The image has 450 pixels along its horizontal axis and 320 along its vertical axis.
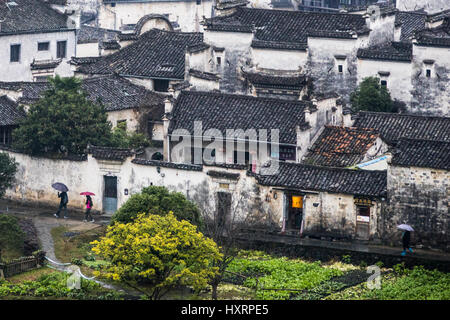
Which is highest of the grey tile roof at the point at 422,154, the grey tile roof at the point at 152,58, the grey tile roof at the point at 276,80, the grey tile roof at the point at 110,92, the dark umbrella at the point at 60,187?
the grey tile roof at the point at 152,58

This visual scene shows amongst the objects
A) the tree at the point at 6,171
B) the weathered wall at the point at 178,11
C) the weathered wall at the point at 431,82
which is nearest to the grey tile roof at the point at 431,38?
the weathered wall at the point at 431,82

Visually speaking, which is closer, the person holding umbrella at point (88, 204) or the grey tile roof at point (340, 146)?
the person holding umbrella at point (88, 204)

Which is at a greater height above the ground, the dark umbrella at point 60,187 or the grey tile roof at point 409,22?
the grey tile roof at point 409,22

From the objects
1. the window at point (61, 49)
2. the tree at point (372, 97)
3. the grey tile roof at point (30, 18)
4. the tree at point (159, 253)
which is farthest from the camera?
the window at point (61, 49)

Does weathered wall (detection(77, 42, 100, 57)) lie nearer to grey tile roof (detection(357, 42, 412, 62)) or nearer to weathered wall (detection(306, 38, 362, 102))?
weathered wall (detection(306, 38, 362, 102))

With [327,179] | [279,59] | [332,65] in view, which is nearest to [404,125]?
[332,65]

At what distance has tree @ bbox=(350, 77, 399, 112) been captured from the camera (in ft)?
215

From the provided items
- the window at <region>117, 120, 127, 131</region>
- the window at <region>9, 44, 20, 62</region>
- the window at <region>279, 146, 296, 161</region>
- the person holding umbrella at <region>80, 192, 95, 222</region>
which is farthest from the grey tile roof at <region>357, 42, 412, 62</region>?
the window at <region>9, 44, 20, 62</region>

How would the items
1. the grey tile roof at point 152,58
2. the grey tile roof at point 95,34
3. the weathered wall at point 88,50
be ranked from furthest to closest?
the grey tile roof at point 95,34 < the weathered wall at point 88,50 < the grey tile roof at point 152,58

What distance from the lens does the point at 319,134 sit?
58.6m

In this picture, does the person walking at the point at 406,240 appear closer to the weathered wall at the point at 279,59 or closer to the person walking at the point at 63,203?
the person walking at the point at 63,203

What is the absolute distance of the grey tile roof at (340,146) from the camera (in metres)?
56.4

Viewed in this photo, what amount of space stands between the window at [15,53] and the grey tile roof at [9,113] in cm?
1516
